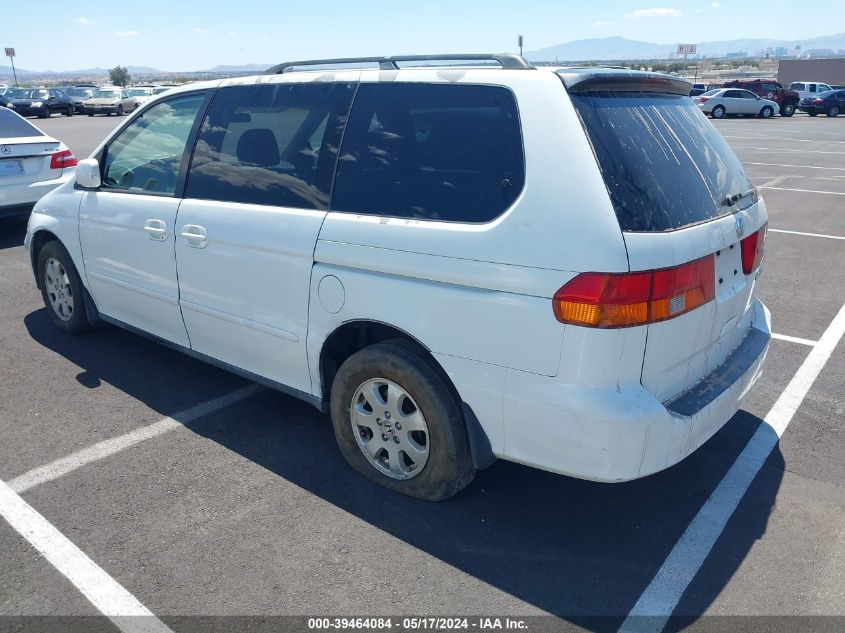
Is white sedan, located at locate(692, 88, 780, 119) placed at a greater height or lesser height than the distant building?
lesser

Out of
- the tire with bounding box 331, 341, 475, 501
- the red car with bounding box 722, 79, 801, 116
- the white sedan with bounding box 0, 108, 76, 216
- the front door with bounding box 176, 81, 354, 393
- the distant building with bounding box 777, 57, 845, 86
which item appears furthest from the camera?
the distant building with bounding box 777, 57, 845, 86

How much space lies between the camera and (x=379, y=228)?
10.9 feet

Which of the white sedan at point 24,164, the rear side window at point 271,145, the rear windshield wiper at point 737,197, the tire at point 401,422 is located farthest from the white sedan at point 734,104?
the tire at point 401,422

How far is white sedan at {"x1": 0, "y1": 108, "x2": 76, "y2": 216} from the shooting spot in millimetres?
8664

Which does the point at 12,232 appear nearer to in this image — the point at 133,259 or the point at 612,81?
the point at 133,259

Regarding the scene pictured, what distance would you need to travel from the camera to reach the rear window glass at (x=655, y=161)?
2867 millimetres

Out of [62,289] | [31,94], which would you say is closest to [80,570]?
[62,289]

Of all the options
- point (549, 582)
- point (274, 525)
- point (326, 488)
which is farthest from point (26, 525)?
point (549, 582)

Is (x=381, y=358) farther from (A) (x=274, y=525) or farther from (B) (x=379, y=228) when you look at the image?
(A) (x=274, y=525)

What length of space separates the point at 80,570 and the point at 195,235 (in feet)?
6.08

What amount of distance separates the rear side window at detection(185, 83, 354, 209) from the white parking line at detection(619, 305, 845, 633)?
7.36 feet

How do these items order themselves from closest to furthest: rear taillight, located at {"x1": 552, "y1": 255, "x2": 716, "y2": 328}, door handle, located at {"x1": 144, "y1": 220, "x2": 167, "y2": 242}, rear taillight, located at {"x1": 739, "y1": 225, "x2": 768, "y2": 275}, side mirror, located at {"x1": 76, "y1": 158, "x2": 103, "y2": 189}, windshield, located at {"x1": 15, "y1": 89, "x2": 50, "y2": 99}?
rear taillight, located at {"x1": 552, "y1": 255, "x2": 716, "y2": 328}, rear taillight, located at {"x1": 739, "y1": 225, "x2": 768, "y2": 275}, door handle, located at {"x1": 144, "y1": 220, "x2": 167, "y2": 242}, side mirror, located at {"x1": 76, "y1": 158, "x2": 103, "y2": 189}, windshield, located at {"x1": 15, "y1": 89, "x2": 50, "y2": 99}

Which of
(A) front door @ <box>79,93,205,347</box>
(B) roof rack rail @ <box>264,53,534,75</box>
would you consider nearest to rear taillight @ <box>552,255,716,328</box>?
(B) roof rack rail @ <box>264,53,534,75</box>

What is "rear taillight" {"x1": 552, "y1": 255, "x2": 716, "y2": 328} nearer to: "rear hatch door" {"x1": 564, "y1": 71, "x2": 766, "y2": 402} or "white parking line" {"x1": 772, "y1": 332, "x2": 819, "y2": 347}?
"rear hatch door" {"x1": 564, "y1": 71, "x2": 766, "y2": 402}
